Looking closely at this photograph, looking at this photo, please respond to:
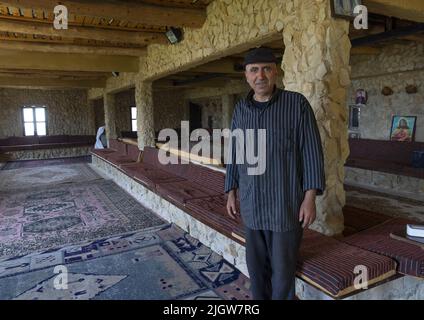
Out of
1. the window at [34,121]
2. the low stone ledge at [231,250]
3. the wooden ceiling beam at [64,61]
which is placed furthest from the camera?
the window at [34,121]

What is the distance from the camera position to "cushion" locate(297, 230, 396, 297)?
72.4 inches

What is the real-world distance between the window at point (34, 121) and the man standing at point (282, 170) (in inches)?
539

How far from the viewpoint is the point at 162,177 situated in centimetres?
520

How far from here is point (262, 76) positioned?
5.95 feet

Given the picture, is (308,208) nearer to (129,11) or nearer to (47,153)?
(129,11)

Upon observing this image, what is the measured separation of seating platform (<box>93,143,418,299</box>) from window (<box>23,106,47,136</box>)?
954cm

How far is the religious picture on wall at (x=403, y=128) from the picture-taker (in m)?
6.02

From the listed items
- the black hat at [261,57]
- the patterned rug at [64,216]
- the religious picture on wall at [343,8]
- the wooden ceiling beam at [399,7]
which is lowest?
the patterned rug at [64,216]

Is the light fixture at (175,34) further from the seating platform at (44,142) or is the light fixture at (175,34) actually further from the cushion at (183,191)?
the seating platform at (44,142)

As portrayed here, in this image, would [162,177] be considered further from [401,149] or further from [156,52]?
[401,149]

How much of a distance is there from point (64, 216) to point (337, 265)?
4026 mm

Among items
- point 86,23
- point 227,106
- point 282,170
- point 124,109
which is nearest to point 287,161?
point 282,170

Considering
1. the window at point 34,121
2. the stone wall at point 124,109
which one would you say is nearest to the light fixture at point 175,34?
the stone wall at point 124,109

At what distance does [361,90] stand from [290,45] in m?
4.77
